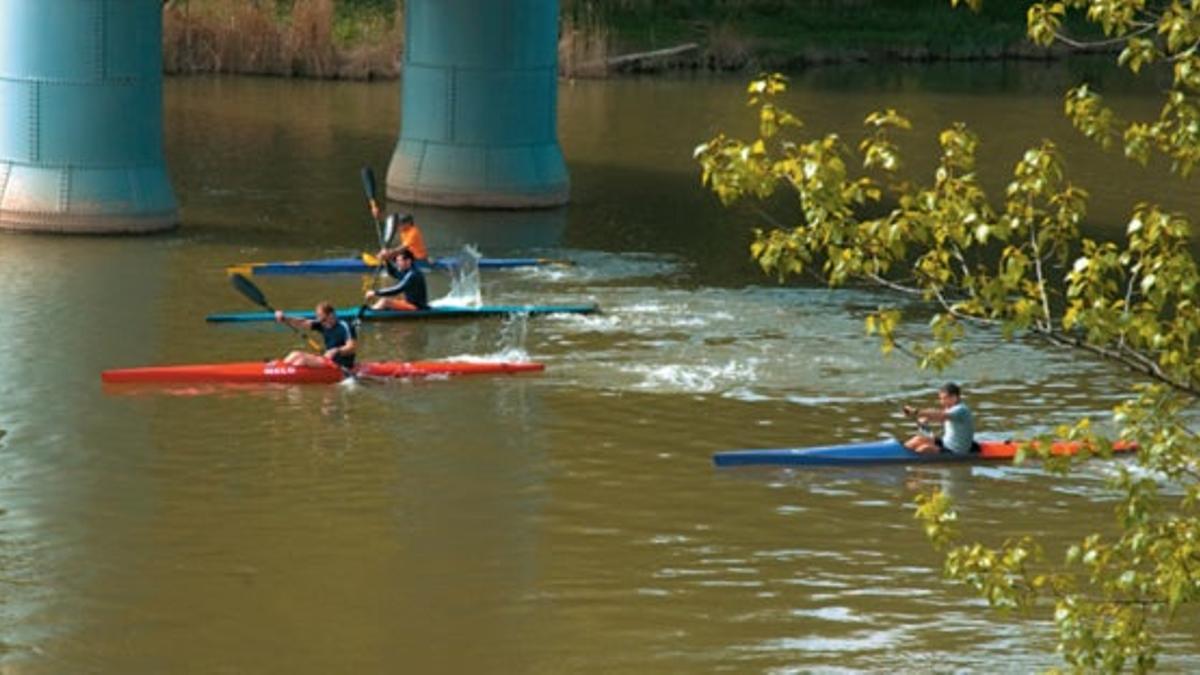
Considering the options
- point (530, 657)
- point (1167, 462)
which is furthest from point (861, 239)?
point (530, 657)

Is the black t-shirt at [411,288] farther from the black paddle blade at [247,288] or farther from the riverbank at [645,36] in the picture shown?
the riverbank at [645,36]

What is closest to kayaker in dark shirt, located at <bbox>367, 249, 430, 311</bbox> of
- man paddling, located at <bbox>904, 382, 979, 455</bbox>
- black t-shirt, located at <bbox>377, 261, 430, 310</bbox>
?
black t-shirt, located at <bbox>377, 261, 430, 310</bbox>

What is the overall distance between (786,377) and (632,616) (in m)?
7.99

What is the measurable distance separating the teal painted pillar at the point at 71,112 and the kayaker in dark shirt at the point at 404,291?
5.19m

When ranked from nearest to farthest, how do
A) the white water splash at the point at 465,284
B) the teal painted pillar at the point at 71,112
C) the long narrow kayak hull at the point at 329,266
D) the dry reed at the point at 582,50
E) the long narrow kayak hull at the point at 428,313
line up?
the long narrow kayak hull at the point at 428,313 < the white water splash at the point at 465,284 < the long narrow kayak hull at the point at 329,266 < the teal painted pillar at the point at 71,112 < the dry reed at the point at 582,50

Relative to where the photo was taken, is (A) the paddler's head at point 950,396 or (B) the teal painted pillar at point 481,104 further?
(B) the teal painted pillar at point 481,104

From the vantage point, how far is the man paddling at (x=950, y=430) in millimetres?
21656

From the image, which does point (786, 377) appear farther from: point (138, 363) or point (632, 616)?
point (632, 616)

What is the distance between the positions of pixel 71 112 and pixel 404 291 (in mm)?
6009

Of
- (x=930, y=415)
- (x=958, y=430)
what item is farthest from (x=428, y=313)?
(x=958, y=430)

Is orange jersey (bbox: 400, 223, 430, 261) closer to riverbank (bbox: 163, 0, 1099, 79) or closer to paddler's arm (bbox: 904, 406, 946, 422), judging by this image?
paddler's arm (bbox: 904, 406, 946, 422)

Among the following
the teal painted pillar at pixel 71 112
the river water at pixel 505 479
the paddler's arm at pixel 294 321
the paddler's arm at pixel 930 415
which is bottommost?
the river water at pixel 505 479

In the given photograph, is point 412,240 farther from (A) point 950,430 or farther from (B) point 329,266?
(A) point 950,430

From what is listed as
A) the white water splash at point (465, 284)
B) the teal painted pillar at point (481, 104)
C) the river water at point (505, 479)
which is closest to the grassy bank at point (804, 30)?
the teal painted pillar at point (481, 104)
